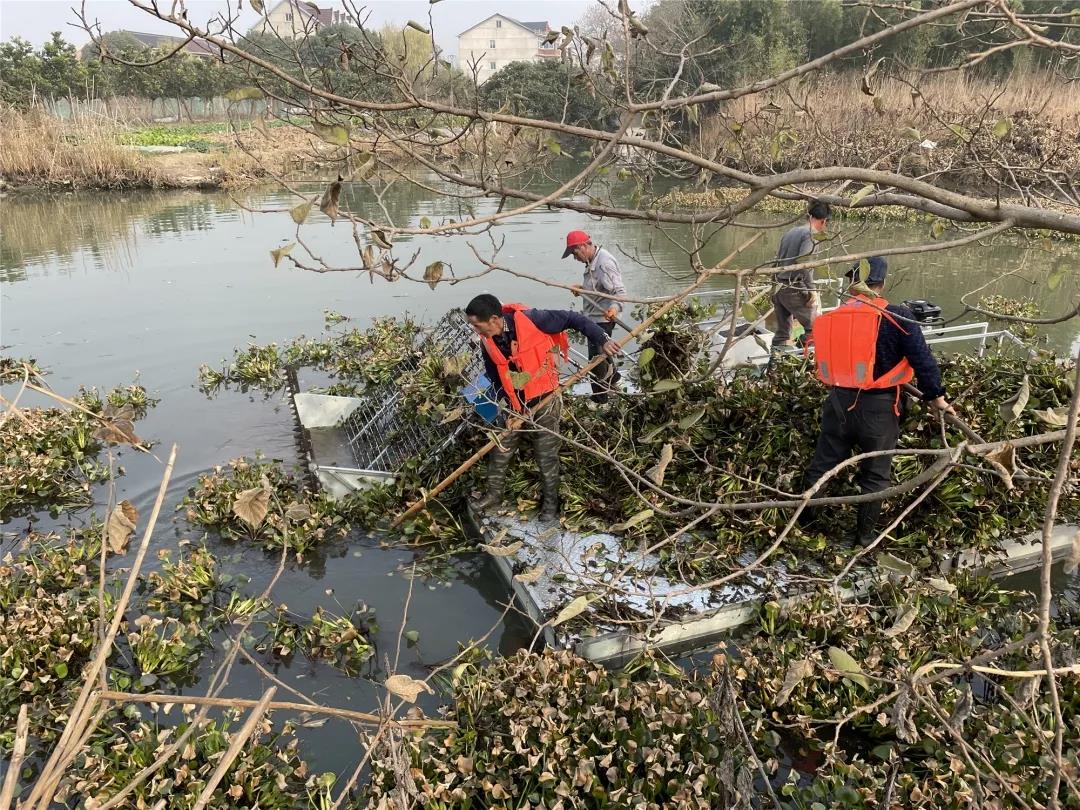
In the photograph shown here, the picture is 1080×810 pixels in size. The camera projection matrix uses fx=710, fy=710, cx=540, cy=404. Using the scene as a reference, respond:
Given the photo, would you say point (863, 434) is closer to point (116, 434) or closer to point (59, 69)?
point (116, 434)

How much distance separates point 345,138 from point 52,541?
5422mm

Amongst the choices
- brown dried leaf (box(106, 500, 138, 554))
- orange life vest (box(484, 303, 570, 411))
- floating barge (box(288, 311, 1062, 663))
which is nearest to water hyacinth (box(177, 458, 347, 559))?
floating barge (box(288, 311, 1062, 663))

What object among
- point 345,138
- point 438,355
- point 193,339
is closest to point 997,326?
point 438,355

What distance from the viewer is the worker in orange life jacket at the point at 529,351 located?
497 centimetres

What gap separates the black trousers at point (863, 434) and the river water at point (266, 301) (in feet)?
2.83

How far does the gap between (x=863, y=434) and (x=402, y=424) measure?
4089mm

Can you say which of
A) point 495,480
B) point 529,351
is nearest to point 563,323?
point 529,351

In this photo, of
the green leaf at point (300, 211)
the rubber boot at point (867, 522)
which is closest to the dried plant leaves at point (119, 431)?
the green leaf at point (300, 211)

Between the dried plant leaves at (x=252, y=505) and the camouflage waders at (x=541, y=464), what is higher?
the dried plant leaves at (x=252, y=505)

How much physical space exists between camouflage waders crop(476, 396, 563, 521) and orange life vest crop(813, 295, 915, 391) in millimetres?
1891

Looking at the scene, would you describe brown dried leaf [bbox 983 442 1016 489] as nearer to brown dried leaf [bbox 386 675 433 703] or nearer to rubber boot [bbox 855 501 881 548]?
brown dried leaf [bbox 386 675 433 703]

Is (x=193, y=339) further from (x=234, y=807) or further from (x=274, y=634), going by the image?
(x=234, y=807)

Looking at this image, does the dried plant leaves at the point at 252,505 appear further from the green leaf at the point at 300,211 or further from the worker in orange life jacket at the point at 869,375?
the worker in orange life jacket at the point at 869,375

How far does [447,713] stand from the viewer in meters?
4.09
